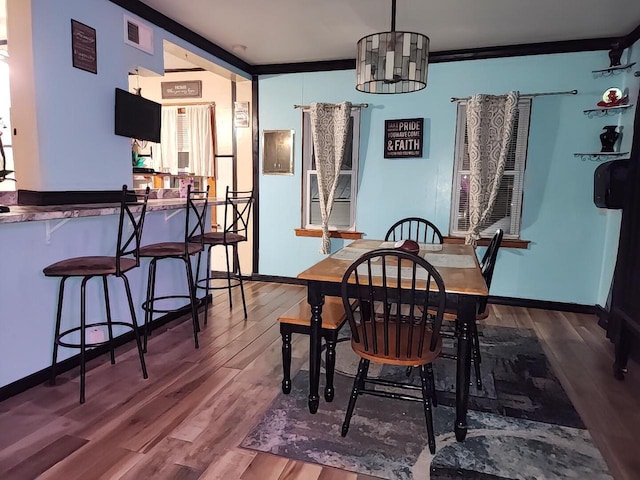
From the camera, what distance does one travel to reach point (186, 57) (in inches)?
156

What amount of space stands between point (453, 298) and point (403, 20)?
8.19 feet

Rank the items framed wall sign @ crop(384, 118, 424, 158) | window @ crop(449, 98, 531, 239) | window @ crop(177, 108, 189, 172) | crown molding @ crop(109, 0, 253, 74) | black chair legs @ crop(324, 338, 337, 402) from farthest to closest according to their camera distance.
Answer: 1. window @ crop(177, 108, 189, 172)
2. framed wall sign @ crop(384, 118, 424, 158)
3. window @ crop(449, 98, 531, 239)
4. crown molding @ crop(109, 0, 253, 74)
5. black chair legs @ crop(324, 338, 337, 402)

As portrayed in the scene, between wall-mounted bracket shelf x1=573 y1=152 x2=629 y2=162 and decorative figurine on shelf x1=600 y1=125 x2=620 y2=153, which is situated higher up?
decorative figurine on shelf x1=600 y1=125 x2=620 y2=153

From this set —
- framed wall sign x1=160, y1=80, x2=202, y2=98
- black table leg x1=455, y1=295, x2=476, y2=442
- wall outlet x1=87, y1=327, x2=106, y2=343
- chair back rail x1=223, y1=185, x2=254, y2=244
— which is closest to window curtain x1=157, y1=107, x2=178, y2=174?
framed wall sign x1=160, y1=80, x2=202, y2=98

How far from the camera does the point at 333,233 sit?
4711mm

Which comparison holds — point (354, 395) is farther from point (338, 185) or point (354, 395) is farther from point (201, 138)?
point (201, 138)

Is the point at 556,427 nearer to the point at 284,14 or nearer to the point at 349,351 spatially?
the point at 349,351

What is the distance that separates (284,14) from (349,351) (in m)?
2.58

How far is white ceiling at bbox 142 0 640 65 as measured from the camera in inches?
122

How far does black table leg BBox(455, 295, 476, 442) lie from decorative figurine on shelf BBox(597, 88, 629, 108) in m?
2.83

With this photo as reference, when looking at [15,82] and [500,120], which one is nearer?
[15,82]

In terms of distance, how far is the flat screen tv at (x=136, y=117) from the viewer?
9.99 ft

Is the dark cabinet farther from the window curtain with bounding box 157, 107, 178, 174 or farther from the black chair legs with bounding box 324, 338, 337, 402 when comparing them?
the window curtain with bounding box 157, 107, 178, 174

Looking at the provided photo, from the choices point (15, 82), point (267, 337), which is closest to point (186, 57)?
point (15, 82)
